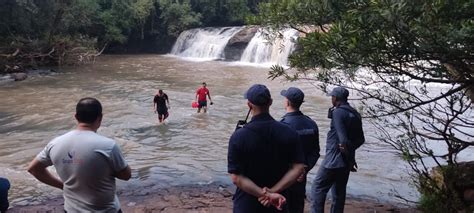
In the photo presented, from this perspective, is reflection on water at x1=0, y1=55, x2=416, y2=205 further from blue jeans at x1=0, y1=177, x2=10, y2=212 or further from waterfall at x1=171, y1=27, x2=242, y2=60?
waterfall at x1=171, y1=27, x2=242, y2=60

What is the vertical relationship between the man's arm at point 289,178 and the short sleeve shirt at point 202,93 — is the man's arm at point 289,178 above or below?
above

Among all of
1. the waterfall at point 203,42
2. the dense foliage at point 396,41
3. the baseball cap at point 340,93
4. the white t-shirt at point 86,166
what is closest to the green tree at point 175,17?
the waterfall at point 203,42

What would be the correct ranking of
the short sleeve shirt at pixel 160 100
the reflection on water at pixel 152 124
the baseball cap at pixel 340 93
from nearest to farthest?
the baseball cap at pixel 340 93 < the reflection on water at pixel 152 124 < the short sleeve shirt at pixel 160 100

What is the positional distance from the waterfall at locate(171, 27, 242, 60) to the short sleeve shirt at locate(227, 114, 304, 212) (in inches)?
1203

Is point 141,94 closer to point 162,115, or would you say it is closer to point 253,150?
point 162,115

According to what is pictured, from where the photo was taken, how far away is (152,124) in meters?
13.6

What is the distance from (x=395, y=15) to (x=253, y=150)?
4.46 feet

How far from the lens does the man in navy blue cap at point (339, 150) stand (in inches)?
190

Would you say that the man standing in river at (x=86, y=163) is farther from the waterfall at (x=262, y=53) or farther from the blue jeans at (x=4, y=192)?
the waterfall at (x=262, y=53)

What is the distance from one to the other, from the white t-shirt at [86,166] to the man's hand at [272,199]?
3.07 ft

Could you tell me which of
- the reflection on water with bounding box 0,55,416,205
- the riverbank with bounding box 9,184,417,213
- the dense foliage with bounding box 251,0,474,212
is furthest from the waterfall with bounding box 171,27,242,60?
the dense foliage with bounding box 251,0,474,212

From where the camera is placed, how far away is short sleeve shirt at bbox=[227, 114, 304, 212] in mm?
3082

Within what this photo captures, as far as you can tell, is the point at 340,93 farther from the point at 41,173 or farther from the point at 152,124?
the point at 152,124

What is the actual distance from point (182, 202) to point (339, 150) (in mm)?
3164
